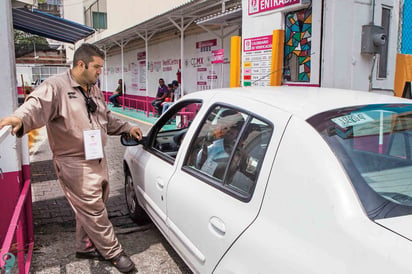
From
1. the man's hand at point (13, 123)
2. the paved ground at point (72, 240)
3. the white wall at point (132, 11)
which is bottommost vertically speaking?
the paved ground at point (72, 240)

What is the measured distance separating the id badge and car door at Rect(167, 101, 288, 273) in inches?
30.7

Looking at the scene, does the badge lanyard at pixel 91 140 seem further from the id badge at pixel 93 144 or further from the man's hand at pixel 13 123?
the man's hand at pixel 13 123

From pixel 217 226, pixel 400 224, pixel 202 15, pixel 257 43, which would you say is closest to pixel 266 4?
pixel 257 43

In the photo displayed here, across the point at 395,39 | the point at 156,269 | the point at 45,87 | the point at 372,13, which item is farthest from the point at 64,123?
the point at 395,39

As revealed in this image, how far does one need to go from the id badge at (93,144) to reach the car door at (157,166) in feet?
1.61

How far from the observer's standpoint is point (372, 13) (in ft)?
17.8

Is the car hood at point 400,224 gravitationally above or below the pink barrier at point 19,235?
above

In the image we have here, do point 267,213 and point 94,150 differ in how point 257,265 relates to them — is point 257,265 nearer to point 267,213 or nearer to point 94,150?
point 267,213

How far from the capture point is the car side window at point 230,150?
83.7 inches

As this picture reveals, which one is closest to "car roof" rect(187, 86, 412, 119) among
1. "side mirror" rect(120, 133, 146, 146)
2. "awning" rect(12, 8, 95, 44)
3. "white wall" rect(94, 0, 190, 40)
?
"side mirror" rect(120, 133, 146, 146)

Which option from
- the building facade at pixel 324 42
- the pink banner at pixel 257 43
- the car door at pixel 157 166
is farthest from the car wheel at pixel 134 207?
Answer: the pink banner at pixel 257 43

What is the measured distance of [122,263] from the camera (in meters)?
3.19

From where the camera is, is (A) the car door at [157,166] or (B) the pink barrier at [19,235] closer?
(B) the pink barrier at [19,235]

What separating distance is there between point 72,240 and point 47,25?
6.69 m
